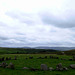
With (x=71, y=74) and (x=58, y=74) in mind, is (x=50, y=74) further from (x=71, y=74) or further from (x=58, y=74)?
(x=71, y=74)

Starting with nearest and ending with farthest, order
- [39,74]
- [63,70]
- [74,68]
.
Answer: [39,74]
[63,70]
[74,68]

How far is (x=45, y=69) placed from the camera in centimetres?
1653

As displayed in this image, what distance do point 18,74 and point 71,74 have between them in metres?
6.80

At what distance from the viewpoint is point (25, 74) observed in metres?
14.2

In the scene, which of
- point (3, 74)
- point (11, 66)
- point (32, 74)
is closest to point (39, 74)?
point (32, 74)

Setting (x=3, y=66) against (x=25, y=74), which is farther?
(x=3, y=66)

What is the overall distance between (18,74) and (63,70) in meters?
6.64

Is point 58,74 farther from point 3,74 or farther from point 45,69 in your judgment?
point 3,74

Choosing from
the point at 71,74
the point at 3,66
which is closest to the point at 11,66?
the point at 3,66

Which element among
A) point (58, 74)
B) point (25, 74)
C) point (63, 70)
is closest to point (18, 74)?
point (25, 74)

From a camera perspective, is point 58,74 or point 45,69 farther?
point 45,69

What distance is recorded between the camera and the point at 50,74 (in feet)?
46.9

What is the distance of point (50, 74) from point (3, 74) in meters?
6.01

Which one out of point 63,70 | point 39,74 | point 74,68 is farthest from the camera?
point 74,68
